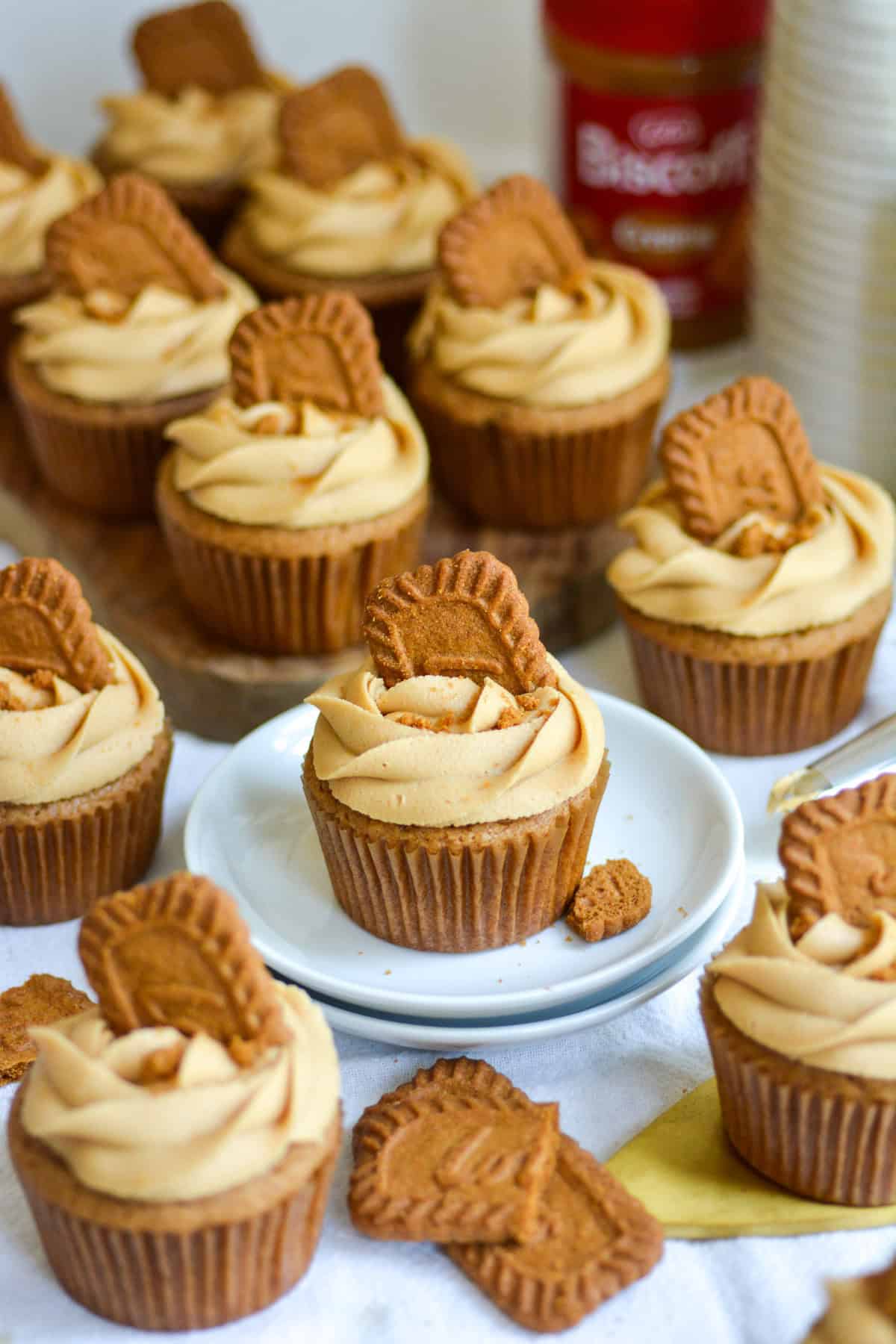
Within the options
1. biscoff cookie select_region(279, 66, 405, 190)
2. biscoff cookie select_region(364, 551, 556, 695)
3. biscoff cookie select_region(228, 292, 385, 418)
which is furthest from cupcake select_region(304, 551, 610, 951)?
biscoff cookie select_region(279, 66, 405, 190)

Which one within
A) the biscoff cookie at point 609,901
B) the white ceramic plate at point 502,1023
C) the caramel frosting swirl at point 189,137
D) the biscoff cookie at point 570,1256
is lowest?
the biscoff cookie at point 570,1256

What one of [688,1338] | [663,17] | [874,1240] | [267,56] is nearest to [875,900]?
[874,1240]

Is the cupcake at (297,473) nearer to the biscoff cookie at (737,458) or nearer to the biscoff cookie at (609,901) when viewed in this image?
the biscoff cookie at (737,458)

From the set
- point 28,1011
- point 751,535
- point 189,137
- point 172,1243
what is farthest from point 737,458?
point 189,137

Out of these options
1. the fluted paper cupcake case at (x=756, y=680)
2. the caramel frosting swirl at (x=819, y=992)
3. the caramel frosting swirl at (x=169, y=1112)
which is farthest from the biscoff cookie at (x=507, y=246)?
the caramel frosting swirl at (x=169, y=1112)

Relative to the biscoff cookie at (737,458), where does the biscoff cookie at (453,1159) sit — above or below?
below

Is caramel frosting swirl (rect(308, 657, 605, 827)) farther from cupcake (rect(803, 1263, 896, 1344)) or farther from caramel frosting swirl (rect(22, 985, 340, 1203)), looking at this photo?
cupcake (rect(803, 1263, 896, 1344))
